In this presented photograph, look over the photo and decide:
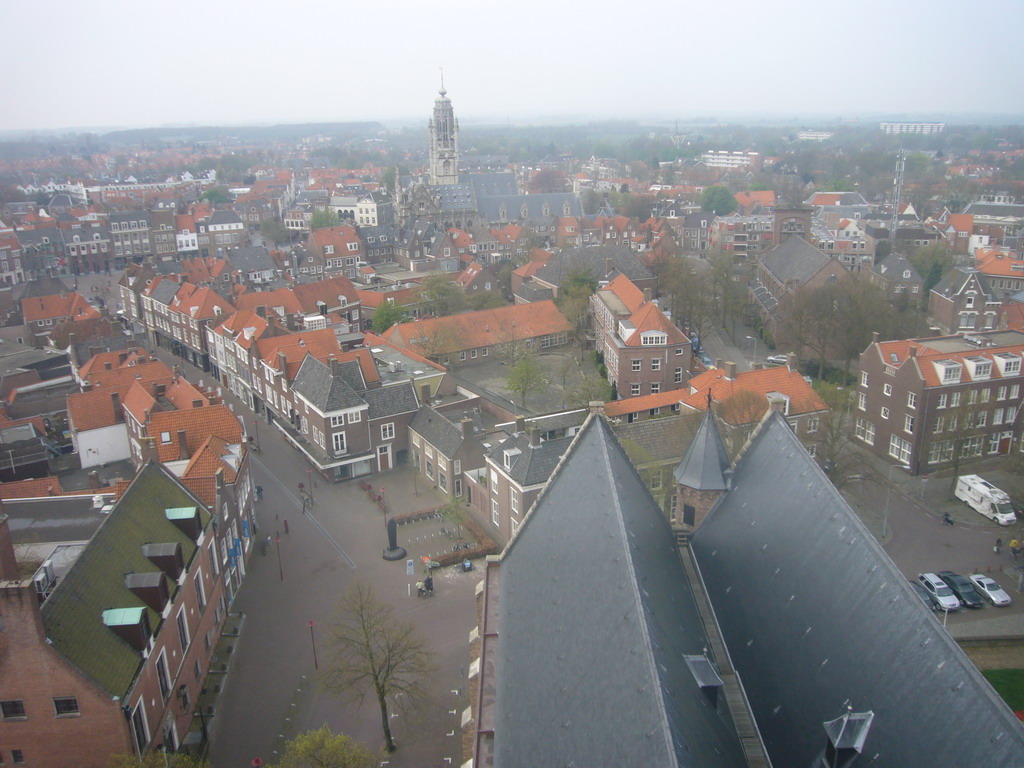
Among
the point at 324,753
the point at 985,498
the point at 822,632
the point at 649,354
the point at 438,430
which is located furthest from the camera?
the point at 649,354

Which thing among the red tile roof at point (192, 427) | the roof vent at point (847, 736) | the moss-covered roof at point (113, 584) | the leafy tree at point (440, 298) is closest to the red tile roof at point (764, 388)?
the red tile roof at point (192, 427)

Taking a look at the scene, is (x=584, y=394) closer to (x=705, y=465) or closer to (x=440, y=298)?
(x=705, y=465)

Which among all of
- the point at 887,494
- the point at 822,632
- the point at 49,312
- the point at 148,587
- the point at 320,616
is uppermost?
the point at 822,632

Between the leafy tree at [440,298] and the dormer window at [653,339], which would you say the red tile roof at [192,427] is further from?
the leafy tree at [440,298]

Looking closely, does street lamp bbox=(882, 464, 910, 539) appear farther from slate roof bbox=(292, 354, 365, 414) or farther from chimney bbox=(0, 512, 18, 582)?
chimney bbox=(0, 512, 18, 582)

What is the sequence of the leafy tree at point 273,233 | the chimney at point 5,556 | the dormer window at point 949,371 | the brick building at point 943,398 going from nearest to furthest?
the chimney at point 5,556 < the dormer window at point 949,371 < the brick building at point 943,398 < the leafy tree at point 273,233

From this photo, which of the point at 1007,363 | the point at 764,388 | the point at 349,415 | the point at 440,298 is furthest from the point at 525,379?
the point at 1007,363
